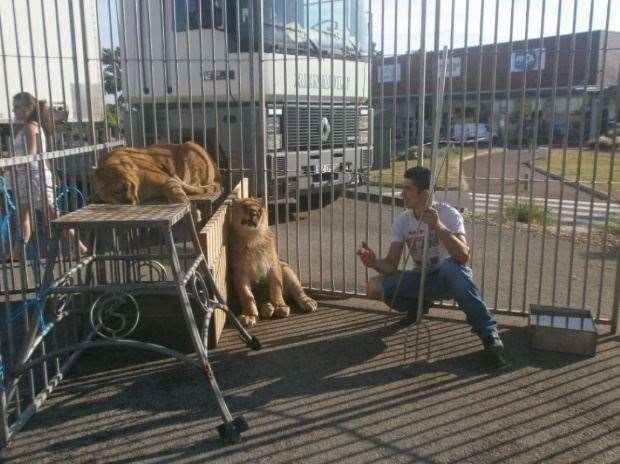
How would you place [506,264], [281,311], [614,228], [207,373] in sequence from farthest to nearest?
[614,228] → [506,264] → [281,311] → [207,373]

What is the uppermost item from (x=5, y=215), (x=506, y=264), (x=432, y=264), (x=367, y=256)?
(x=5, y=215)

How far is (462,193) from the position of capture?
437 cm

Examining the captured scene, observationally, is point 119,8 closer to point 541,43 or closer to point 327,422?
point 541,43

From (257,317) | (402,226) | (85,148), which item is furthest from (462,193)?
(85,148)

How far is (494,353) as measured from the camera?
12.2ft

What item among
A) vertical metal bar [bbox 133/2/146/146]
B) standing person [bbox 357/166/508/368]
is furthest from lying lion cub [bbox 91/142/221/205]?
standing person [bbox 357/166/508/368]

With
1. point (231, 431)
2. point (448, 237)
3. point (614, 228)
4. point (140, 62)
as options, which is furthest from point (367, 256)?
point (614, 228)

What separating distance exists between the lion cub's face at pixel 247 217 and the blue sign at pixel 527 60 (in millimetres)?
2204

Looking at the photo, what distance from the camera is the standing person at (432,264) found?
3756mm

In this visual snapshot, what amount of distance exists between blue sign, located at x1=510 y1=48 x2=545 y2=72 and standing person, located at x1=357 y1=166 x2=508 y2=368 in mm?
1080

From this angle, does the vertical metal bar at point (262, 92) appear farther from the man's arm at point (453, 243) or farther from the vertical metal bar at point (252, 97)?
the man's arm at point (453, 243)

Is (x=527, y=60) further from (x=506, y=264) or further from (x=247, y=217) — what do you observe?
(x=506, y=264)

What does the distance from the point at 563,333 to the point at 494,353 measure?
1.95ft

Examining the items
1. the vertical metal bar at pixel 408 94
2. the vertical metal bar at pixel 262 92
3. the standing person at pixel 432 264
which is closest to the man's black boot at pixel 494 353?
the standing person at pixel 432 264
